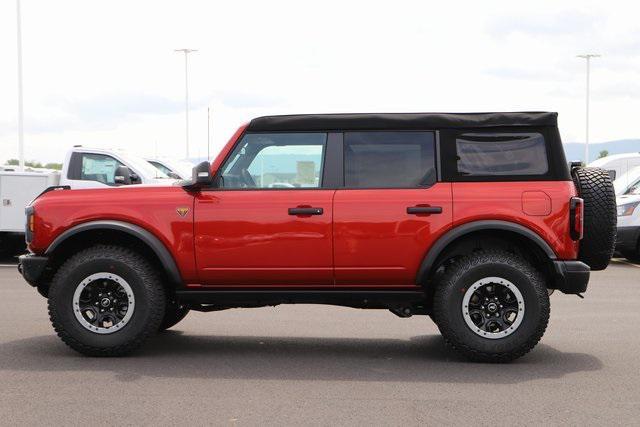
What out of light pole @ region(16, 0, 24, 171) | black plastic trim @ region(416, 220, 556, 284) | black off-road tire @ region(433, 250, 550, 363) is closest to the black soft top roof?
black plastic trim @ region(416, 220, 556, 284)

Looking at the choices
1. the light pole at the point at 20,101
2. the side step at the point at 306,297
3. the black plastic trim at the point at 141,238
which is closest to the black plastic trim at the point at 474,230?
the side step at the point at 306,297

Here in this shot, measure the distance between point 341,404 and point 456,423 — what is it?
0.77m

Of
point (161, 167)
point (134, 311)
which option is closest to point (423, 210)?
point (134, 311)

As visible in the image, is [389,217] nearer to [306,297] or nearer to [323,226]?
[323,226]

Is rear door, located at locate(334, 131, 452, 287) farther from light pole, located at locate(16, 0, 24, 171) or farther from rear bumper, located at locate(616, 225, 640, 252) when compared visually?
light pole, located at locate(16, 0, 24, 171)

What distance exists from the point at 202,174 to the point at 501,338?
2.51 metres

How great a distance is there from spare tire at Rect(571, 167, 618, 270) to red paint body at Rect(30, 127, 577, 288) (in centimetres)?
23

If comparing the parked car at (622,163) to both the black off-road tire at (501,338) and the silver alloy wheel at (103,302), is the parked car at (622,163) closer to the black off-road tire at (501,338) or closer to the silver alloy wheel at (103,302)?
the black off-road tire at (501,338)

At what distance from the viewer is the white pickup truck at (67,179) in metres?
16.2

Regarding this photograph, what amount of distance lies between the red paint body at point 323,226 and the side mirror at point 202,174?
0.11 meters

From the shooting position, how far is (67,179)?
16.9 m

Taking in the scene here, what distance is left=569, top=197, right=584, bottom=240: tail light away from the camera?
6965 mm

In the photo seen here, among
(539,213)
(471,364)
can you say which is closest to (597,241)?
(539,213)

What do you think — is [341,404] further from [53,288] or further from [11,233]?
[11,233]
